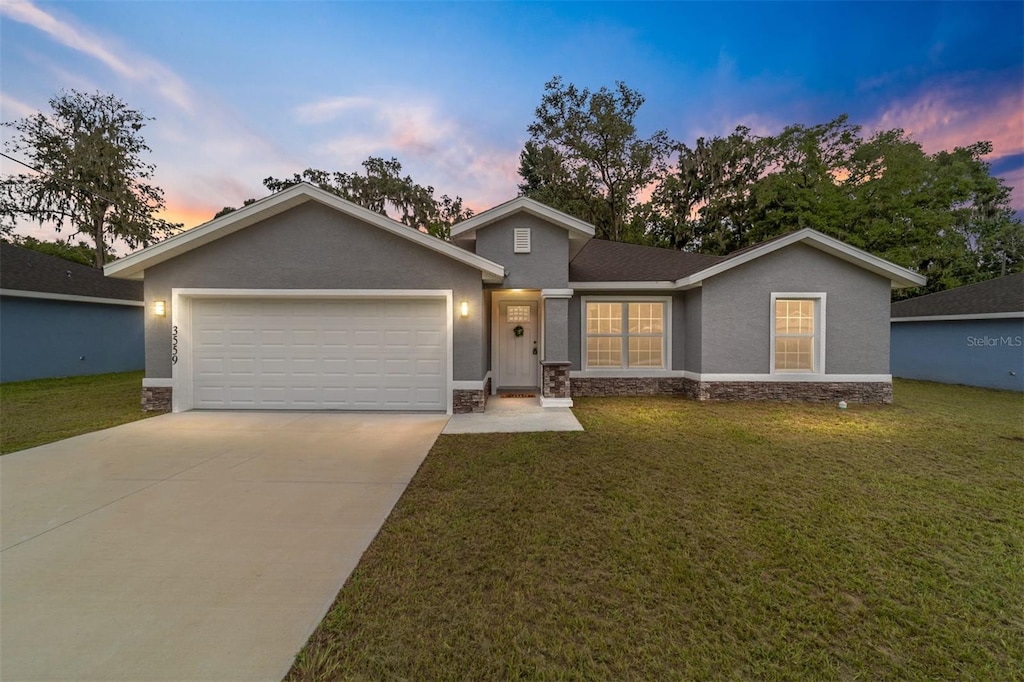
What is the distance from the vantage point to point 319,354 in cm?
800

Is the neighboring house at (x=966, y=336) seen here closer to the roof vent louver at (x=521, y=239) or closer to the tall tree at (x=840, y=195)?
the tall tree at (x=840, y=195)

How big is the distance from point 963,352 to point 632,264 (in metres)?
10.8

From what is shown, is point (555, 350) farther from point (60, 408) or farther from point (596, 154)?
point (596, 154)

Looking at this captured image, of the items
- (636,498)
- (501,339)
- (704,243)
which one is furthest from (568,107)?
(636,498)

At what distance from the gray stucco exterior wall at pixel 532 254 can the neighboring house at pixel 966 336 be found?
12506 millimetres

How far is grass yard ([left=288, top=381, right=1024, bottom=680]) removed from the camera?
6.77 ft

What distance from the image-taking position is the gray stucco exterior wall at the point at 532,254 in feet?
29.5

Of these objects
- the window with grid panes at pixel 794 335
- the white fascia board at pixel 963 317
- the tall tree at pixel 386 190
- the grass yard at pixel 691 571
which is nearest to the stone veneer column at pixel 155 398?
the grass yard at pixel 691 571

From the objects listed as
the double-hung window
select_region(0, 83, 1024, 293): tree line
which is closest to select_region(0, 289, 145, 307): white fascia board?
select_region(0, 83, 1024, 293): tree line

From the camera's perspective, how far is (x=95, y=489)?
415 cm

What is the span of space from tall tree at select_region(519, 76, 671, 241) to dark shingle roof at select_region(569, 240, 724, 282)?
11.0 metres

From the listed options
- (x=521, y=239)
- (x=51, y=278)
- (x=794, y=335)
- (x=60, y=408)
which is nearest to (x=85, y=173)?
(x=51, y=278)

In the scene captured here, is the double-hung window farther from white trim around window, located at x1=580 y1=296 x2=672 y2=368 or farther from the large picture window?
the large picture window

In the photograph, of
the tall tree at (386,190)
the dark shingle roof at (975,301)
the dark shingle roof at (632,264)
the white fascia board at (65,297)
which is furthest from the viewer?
the tall tree at (386,190)
